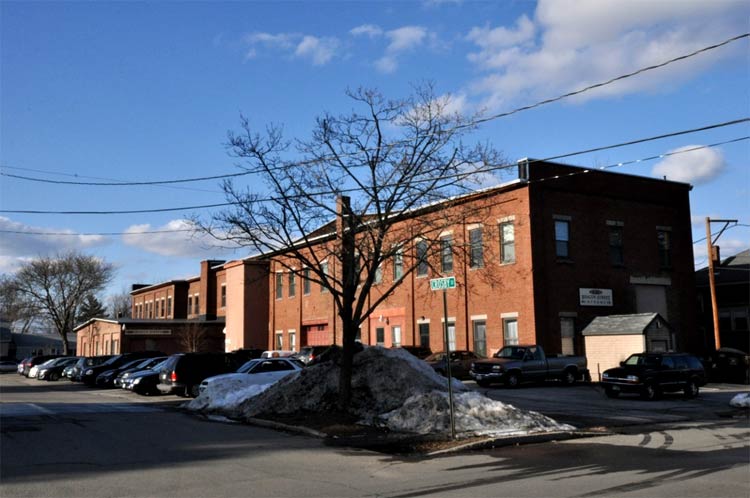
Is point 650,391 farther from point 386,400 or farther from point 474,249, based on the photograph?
point 386,400

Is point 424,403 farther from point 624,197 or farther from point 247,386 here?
point 624,197

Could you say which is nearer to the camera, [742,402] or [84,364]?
[742,402]

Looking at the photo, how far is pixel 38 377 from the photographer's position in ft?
160

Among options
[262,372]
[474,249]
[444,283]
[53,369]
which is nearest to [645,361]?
[474,249]

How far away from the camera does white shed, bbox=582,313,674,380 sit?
28.0 meters

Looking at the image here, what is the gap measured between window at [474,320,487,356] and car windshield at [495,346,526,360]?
519cm

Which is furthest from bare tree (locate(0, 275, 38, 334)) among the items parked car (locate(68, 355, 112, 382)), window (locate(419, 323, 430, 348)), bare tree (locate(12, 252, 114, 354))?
window (locate(419, 323, 430, 348))

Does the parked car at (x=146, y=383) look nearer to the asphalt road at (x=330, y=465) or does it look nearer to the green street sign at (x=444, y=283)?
the asphalt road at (x=330, y=465)

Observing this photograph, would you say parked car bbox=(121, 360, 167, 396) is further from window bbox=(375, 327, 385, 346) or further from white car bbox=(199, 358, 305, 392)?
window bbox=(375, 327, 385, 346)

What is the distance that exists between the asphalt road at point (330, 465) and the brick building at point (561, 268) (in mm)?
16212

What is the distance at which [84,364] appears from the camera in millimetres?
40406

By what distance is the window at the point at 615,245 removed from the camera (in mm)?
36219

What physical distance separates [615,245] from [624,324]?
27.4 feet

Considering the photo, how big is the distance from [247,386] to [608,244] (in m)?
21.9
